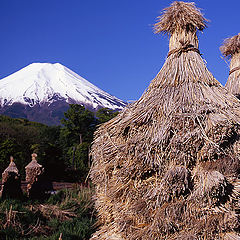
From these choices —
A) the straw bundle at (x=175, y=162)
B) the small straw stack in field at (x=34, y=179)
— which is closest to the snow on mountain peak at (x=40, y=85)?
the small straw stack in field at (x=34, y=179)

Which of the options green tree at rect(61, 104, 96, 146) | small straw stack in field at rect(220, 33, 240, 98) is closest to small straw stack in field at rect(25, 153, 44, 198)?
small straw stack in field at rect(220, 33, 240, 98)

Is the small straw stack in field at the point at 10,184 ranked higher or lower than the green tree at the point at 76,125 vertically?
lower

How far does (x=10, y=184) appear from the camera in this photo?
8.21 metres

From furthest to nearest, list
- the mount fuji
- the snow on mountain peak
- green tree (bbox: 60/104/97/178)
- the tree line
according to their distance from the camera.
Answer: the snow on mountain peak < the mount fuji < green tree (bbox: 60/104/97/178) < the tree line

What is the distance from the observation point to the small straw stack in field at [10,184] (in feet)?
26.5

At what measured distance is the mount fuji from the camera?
10644 cm

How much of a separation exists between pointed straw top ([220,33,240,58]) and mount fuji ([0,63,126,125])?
93745 millimetres

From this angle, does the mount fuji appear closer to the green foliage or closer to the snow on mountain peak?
the snow on mountain peak

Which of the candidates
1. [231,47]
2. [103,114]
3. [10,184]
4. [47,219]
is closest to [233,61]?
[231,47]

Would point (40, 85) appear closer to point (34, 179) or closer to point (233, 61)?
point (34, 179)

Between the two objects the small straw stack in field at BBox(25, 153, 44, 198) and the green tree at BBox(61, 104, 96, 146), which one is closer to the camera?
the small straw stack in field at BBox(25, 153, 44, 198)

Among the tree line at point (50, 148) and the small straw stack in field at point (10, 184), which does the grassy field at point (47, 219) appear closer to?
the small straw stack in field at point (10, 184)

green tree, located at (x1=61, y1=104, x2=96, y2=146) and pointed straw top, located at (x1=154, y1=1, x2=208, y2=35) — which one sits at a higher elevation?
green tree, located at (x1=61, y1=104, x2=96, y2=146)

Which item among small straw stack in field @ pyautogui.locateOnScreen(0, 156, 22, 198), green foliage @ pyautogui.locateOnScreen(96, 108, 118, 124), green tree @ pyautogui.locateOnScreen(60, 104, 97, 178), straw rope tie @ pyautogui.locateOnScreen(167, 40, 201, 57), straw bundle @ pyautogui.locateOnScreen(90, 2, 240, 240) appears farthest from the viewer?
green tree @ pyautogui.locateOnScreen(60, 104, 97, 178)
